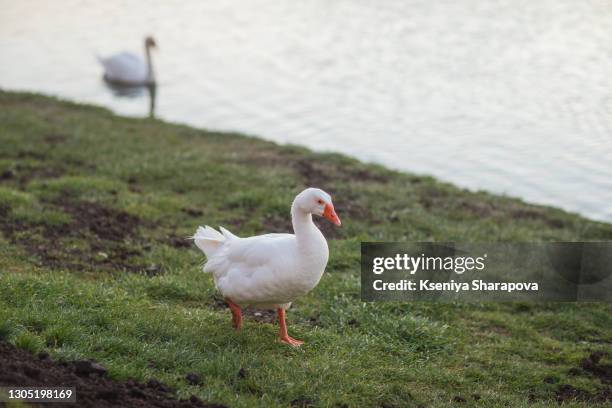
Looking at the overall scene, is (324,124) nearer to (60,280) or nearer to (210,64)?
(210,64)

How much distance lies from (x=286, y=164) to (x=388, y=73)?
710 centimetres

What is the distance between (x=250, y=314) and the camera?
839 cm

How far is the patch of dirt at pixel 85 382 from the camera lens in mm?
5387

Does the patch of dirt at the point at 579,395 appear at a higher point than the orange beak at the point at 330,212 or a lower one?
lower

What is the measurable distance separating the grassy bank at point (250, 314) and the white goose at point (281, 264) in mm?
422

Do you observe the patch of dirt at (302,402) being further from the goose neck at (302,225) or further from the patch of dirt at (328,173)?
the patch of dirt at (328,173)

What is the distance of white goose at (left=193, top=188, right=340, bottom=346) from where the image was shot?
6961mm

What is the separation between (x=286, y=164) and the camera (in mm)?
14328

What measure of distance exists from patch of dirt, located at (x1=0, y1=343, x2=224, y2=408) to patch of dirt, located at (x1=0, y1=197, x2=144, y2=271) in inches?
124

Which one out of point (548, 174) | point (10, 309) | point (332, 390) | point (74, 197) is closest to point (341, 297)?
point (332, 390)

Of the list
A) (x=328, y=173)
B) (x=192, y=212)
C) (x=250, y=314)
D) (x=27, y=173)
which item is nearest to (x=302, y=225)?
(x=250, y=314)

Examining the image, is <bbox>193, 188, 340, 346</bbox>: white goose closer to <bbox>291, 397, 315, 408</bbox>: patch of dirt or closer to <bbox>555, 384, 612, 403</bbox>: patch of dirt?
<bbox>291, 397, 315, 408</bbox>: patch of dirt

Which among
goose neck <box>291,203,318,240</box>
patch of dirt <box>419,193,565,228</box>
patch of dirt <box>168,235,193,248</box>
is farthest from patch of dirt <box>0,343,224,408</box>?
patch of dirt <box>419,193,565,228</box>

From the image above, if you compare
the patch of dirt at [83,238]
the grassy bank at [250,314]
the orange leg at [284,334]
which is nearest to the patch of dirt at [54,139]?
the grassy bank at [250,314]
